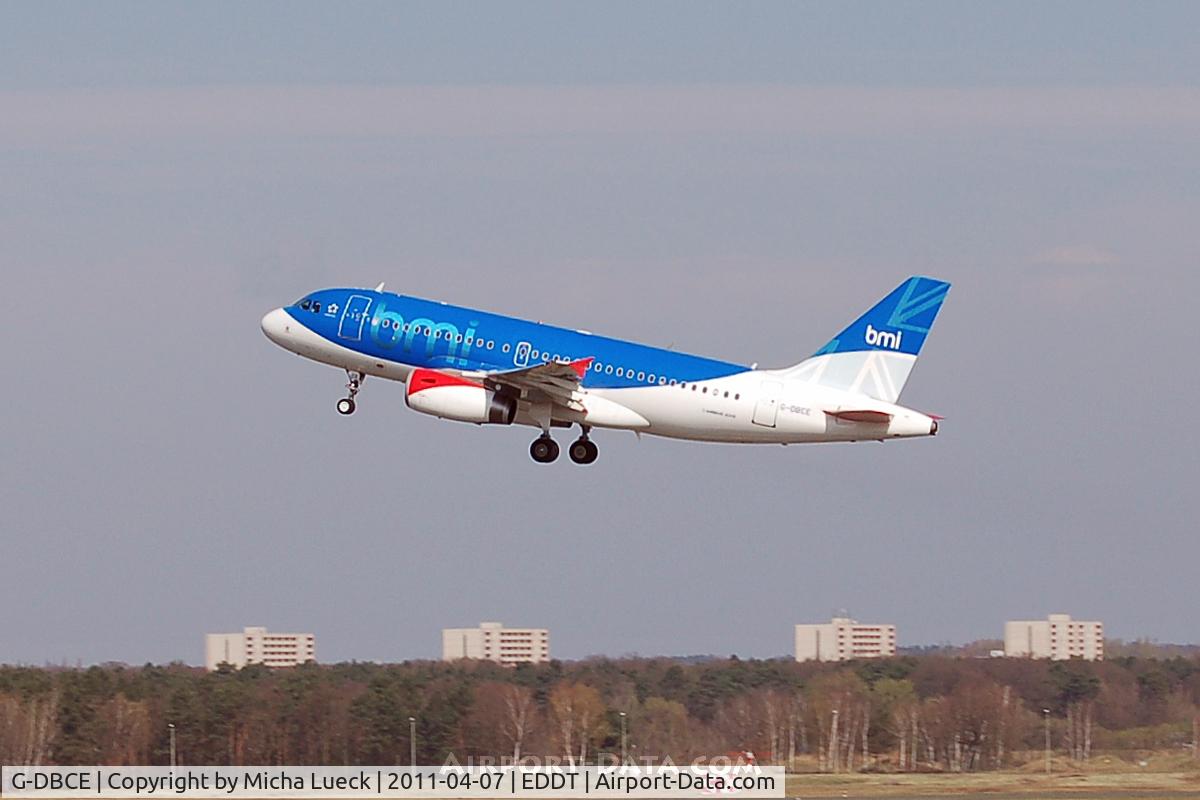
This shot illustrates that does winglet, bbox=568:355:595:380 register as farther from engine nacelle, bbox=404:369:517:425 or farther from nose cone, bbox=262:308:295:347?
nose cone, bbox=262:308:295:347

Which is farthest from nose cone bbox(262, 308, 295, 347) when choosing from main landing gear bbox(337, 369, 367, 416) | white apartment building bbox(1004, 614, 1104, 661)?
white apartment building bbox(1004, 614, 1104, 661)

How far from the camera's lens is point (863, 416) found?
94875 mm

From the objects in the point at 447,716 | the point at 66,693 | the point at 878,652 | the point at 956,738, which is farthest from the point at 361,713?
the point at 878,652

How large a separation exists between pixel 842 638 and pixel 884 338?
95237 millimetres

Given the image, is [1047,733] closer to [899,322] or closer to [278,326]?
[899,322]

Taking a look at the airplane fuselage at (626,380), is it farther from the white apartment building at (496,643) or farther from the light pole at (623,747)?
the white apartment building at (496,643)

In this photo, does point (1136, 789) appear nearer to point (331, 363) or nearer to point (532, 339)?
point (532, 339)

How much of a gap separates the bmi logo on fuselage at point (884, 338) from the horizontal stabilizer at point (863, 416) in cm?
377

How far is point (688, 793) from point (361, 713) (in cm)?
3287

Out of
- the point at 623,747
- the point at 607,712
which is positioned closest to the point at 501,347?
the point at 623,747

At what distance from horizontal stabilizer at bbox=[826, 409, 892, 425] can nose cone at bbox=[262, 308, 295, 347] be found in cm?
2385

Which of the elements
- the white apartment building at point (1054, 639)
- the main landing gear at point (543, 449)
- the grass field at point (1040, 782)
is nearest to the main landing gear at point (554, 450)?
the main landing gear at point (543, 449)

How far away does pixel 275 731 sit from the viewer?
117062 millimetres

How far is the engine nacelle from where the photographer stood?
9606 cm
